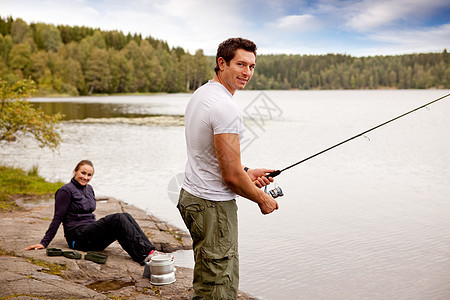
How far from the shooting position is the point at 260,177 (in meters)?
3.24

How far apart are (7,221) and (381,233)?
5984mm

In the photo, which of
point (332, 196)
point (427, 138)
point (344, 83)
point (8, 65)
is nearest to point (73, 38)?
point (8, 65)

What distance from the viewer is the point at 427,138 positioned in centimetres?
2142

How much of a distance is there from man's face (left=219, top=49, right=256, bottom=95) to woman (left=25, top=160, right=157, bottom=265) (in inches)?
119

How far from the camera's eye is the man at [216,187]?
2598mm

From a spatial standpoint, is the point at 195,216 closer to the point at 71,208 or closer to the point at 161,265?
the point at 161,265

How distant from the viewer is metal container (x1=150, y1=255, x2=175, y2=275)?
4.80 metres

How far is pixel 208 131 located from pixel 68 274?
9.97 feet

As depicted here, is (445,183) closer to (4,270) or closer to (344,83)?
(4,270)

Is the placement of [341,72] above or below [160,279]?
above

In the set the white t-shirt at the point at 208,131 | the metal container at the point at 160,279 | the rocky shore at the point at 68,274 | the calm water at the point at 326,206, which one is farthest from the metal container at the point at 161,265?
the white t-shirt at the point at 208,131

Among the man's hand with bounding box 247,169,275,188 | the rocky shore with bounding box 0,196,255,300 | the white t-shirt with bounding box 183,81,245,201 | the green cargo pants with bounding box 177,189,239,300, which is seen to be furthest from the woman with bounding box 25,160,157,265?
the white t-shirt with bounding box 183,81,245,201

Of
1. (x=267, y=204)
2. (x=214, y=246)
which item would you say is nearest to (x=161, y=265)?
(x=214, y=246)

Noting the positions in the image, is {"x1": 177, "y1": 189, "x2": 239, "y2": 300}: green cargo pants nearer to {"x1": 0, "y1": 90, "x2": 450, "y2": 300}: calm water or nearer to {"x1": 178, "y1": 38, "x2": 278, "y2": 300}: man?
{"x1": 178, "y1": 38, "x2": 278, "y2": 300}: man
